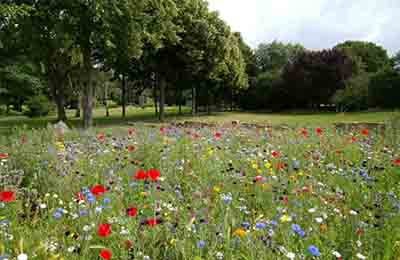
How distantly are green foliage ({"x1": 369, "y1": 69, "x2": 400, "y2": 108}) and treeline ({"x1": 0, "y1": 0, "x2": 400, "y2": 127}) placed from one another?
0.09 meters

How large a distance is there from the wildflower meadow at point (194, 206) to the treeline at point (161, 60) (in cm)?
826

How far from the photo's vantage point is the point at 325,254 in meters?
2.51

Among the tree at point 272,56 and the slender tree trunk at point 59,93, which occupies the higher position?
the tree at point 272,56

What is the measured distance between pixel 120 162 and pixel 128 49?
52.3 ft

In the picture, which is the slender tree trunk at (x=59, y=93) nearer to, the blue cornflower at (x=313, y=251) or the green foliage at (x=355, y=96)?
the green foliage at (x=355, y=96)

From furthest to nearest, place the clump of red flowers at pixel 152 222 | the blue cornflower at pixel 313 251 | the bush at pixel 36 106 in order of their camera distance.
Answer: the bush at pixel 36 106, the clump of red flowers at pixel 152 222, the blue cornflower at pixel 313 251

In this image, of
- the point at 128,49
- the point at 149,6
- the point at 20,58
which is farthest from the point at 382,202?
the point at 20,58

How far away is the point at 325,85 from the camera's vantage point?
47594mm

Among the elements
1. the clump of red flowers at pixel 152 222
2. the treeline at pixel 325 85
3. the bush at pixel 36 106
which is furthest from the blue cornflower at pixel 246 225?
the bush at pixel 36 106

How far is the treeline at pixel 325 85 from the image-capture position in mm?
39000

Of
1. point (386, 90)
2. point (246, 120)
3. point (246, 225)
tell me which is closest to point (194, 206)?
point (246, 225)

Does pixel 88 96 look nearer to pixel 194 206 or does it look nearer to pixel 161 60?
pixel 161 60

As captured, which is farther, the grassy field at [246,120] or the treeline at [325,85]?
the treeline at [325,85]

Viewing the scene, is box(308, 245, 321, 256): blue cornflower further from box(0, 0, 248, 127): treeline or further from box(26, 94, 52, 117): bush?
box(26, 94, 52, 117): bush
